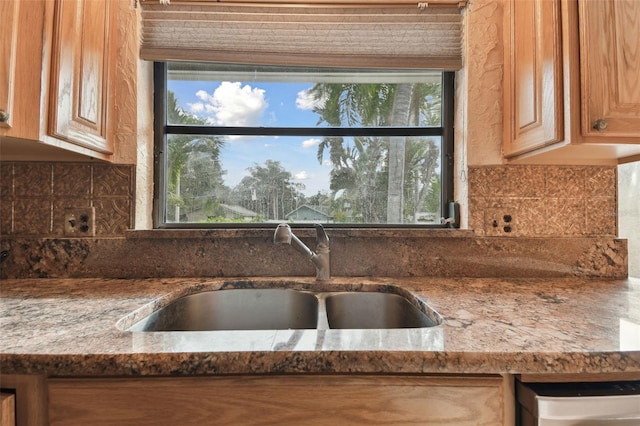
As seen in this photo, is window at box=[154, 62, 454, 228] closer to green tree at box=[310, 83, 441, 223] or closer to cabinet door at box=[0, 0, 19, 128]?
green tree at box=[310, 83, 441, 223]

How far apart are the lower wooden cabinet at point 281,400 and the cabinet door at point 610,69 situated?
0.82 metres

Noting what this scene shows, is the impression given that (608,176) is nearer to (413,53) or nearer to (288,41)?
(413,53)

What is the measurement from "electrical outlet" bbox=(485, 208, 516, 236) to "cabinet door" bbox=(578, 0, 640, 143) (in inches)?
15.4

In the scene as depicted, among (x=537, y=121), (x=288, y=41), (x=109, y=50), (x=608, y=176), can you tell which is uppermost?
(x=288, y=41)

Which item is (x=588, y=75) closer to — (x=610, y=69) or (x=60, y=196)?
(x=610, y=69)

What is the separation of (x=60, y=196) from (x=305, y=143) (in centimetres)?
102

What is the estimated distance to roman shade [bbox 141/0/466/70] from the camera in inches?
45.9

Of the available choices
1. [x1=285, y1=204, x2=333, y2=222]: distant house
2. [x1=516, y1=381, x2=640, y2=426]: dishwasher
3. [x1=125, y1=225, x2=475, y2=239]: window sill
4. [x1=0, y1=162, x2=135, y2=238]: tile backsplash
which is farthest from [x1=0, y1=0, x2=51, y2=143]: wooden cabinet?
[x1=516, y1=381, x2=640, y2=426]: dishwasher

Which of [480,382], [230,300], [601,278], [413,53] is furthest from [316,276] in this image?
[601,278]

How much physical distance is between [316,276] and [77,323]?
2.32ft

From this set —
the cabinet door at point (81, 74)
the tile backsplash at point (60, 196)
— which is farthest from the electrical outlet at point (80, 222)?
the cabinet door at point (81, 74)

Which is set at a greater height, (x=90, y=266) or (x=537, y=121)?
(x=537, y=121)

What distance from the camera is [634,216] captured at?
3.93ft

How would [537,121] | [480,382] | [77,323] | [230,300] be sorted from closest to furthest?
[480,382] → [77,323] → [537,121] → [230,300]
